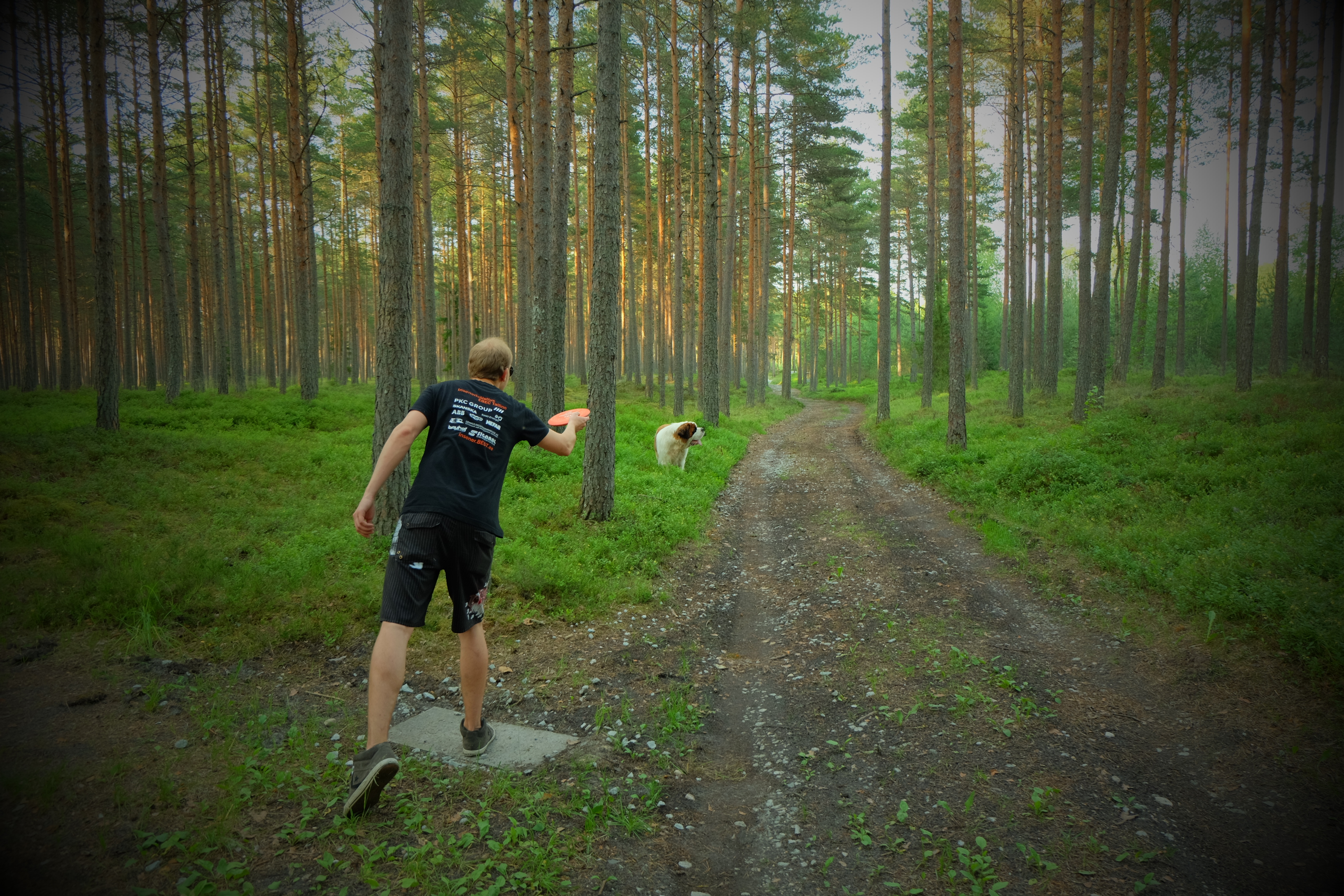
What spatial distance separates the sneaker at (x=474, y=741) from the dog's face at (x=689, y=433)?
9.74 metres

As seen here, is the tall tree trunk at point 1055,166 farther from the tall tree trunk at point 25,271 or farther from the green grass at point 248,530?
the tall tree trunk at point 25,271

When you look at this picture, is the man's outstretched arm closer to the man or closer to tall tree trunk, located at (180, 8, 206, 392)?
the man

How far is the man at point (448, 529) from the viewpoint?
3.24m

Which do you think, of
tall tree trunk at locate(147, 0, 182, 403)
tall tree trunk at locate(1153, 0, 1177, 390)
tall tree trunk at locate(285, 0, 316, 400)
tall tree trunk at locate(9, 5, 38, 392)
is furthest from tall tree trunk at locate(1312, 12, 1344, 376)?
tall tree trunk at locate(9, 5, 38, 392)

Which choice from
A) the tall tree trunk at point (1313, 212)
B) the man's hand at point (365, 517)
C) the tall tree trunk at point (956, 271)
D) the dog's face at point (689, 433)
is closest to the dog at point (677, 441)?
the dog's face at point (689, 433)

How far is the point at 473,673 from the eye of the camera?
3.73 meters

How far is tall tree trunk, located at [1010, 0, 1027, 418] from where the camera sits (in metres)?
18.9

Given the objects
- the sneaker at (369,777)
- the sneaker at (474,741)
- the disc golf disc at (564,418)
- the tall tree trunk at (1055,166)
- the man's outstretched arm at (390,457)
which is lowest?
the sneaker at (474,741)

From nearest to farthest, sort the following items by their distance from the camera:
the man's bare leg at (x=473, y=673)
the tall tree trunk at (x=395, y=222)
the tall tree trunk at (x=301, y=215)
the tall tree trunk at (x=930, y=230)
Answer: the man's bare leg at (x=473, y=673)
the tall tree trunk at (x=395, y=222)
the tall tree trunk at (x=301, y=215)
the tall tree trunk at (x=930, y=230)

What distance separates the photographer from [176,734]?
3.75 m

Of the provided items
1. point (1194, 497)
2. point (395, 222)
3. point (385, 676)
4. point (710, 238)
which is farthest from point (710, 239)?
point (385, 676)

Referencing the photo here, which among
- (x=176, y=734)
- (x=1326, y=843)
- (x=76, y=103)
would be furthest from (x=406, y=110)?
(x=76, y=103)

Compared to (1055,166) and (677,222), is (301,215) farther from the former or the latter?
(1055,166)

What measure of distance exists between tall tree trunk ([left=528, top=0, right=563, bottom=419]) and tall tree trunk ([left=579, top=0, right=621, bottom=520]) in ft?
10.9
